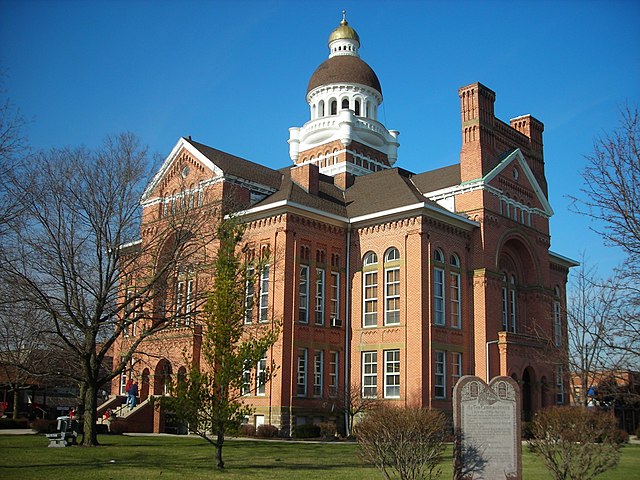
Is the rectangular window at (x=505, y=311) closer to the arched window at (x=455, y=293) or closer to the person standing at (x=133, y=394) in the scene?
the arched window at (x=455, y=293)

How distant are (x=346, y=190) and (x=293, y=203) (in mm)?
8595

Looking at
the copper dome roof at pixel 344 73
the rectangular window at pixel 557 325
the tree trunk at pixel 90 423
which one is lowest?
the tree trunk at pixel 90 423

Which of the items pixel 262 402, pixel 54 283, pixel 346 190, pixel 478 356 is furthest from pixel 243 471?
pixel 346 190

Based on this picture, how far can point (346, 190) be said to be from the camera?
43.5m

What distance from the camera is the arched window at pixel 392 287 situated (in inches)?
1431

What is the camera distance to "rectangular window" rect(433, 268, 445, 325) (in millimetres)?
36344

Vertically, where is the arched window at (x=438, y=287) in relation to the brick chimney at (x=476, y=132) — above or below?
below

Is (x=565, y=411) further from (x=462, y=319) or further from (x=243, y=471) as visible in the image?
(x=462, y=319)

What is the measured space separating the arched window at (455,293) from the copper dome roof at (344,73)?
61.5ft

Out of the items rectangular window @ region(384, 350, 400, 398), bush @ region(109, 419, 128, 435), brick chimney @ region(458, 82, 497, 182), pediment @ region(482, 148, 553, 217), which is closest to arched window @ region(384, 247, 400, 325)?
rectangular window @ region(384, 350, 400, 398)

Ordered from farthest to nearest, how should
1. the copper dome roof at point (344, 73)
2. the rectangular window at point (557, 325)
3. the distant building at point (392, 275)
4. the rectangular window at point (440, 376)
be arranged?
1. the copper dome roof at point (344, 73)
2. the rectangular window at point (557, 325)
3. the rectangular window at point (440, 376)
4. the distant building at point (392, 275)

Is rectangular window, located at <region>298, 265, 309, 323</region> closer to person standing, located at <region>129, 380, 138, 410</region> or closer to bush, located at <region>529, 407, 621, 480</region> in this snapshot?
person standing, located at <region>129, 380, 138, 410</region>

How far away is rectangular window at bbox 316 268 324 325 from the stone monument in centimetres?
2200

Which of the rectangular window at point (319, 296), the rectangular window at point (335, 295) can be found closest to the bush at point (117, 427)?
the rectangular window at point (319, 296)
